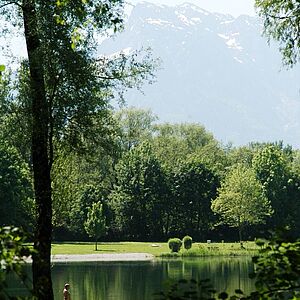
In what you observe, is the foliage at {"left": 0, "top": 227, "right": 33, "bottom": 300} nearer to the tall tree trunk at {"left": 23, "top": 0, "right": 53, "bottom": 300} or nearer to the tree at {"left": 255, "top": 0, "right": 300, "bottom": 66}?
the tall tree trunk at {"left": 23, "top": 0, "right": 53, "bottom": 300}

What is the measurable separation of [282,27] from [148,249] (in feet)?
168

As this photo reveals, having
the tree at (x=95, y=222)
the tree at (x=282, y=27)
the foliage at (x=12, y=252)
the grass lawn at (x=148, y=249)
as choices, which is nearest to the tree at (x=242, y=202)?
the grass lawn at (x=148, y=249)

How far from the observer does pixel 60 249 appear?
62.4m

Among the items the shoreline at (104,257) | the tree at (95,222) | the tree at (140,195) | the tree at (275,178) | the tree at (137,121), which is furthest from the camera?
the tree at (137,121)

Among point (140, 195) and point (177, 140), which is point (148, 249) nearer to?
point (140, 195)

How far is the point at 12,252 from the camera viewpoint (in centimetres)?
425

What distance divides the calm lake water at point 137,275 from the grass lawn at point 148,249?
3.78 metres

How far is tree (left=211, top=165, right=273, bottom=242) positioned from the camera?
218ft

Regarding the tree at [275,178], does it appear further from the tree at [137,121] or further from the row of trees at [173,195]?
the tree at [137,121]

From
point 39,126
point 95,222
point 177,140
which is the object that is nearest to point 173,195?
point 177,140

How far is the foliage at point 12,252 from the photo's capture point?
412 centimetres

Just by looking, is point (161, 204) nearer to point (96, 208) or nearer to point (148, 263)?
point (96, 208)

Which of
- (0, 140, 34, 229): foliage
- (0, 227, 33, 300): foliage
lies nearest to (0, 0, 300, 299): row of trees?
(0, 227, 33, 300): foliage

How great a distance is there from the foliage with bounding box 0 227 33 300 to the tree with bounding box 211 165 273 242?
6225 centimetres
